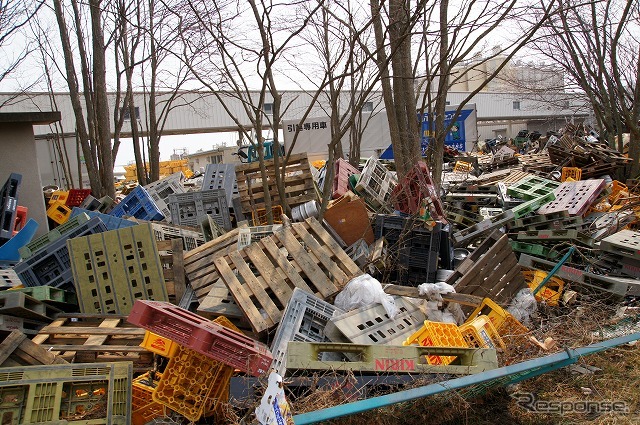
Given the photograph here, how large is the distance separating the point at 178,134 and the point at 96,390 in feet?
119

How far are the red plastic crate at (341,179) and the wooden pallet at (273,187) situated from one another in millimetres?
649

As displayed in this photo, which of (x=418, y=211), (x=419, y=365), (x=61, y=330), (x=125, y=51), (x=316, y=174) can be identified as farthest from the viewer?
(x=125, y=51)

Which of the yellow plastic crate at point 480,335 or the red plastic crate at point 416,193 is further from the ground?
the red plastic crate at point 416,193

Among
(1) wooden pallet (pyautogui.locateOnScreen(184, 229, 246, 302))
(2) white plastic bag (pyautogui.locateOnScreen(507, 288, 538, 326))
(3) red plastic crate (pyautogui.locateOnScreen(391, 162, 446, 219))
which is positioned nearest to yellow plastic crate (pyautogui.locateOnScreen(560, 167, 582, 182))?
(3) red plastic crate (pyautogui.locateOnScreen(391, 162, 446, 219))

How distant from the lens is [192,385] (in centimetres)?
390

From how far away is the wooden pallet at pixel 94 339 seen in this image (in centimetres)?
466

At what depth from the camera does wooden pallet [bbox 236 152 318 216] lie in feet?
27.9

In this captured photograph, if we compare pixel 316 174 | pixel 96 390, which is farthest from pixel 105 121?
pixel 96 390

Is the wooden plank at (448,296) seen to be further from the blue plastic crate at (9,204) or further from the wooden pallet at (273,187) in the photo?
the blue plastic crate at (9,204)

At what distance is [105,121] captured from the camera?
1183cm

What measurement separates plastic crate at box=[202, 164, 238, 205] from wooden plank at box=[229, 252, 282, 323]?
12.7ft

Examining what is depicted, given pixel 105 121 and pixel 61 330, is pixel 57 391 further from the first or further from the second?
pixel 105 121

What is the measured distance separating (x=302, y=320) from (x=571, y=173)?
8.61 meters

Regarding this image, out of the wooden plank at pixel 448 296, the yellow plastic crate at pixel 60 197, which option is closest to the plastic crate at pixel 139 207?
the yellow plastic crate at pixel 60 197
